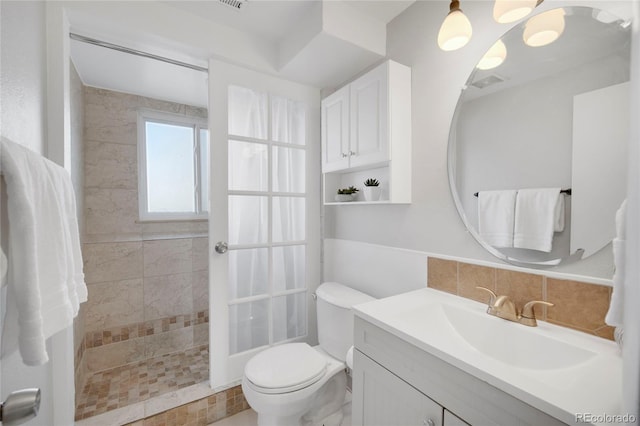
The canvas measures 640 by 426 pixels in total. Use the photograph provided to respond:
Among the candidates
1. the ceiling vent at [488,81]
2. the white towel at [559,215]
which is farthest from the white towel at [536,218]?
the ceiling vent at [488,81]

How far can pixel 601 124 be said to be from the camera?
86 centimetres

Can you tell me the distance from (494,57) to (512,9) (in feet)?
0.78

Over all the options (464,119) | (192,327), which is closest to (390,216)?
(464,119)

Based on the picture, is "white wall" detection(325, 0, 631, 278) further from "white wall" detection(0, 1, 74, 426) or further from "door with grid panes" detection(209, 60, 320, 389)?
"white wall" detection(0, 1, 74, 426)

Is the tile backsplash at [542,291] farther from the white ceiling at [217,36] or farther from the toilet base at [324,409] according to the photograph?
the white ceiling at [217,36]

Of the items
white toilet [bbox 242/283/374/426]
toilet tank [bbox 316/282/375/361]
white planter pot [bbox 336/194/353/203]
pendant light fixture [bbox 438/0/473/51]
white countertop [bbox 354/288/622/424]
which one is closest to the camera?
white countertop [bbox 354/288/622/424]

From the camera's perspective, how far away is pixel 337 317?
1569 millimetres

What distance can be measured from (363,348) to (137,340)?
6.89ft

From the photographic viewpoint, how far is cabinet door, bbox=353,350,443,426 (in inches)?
32.5

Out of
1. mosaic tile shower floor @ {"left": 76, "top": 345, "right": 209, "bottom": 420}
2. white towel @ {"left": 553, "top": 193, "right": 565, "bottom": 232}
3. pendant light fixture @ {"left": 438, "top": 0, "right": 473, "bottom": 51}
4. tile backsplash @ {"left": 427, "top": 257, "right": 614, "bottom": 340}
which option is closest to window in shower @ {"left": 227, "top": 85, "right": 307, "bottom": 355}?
mosaic tile shower floor @ {"left": 76, "top": 345, "right": 209, "bottom": 420}

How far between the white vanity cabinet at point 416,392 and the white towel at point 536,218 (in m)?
0.57

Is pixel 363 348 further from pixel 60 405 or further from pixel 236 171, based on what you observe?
pixel 60 405

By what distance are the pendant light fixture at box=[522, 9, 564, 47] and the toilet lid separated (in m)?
1.65

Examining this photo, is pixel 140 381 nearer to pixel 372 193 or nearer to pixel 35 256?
pixel 35 256
